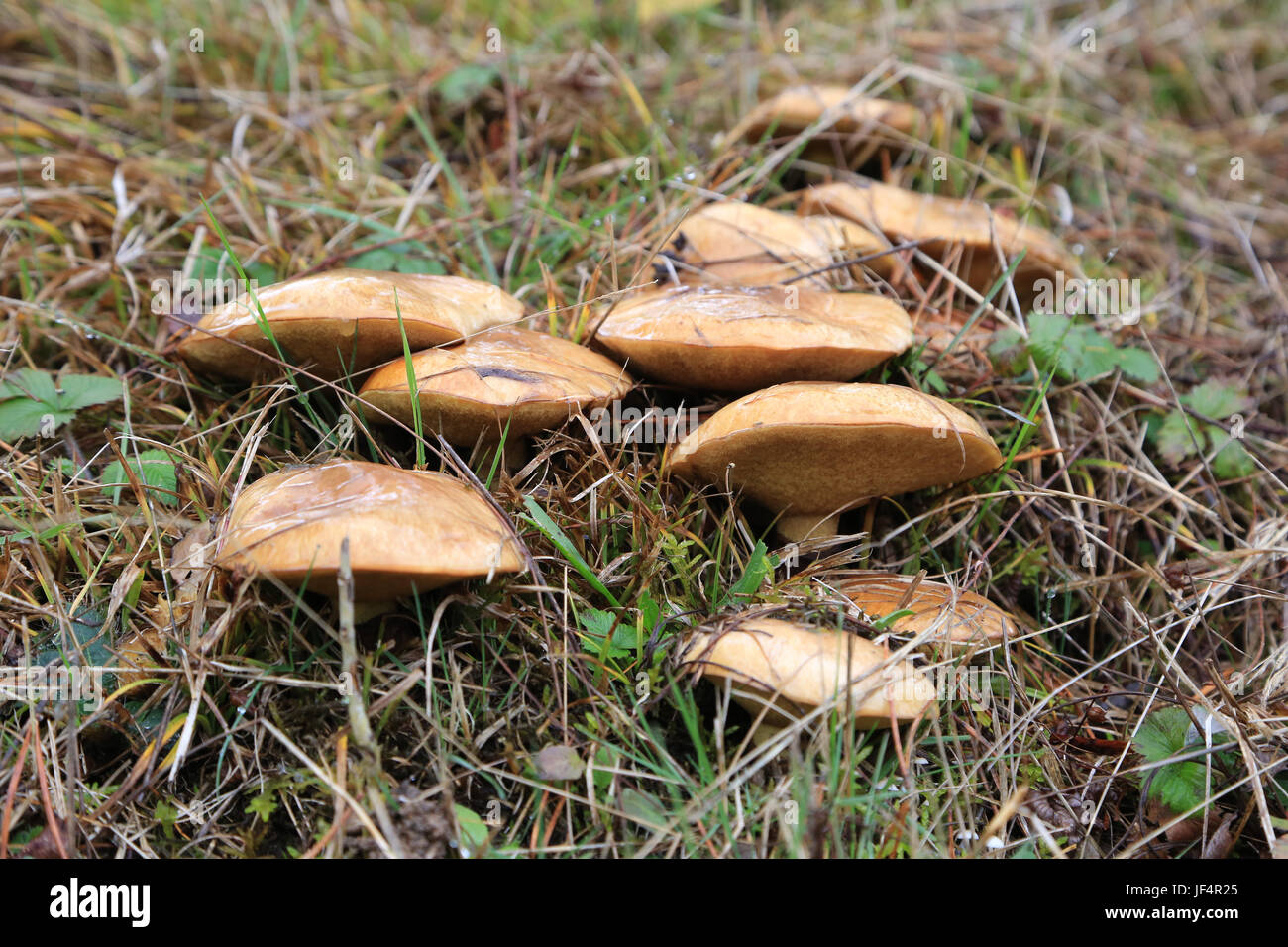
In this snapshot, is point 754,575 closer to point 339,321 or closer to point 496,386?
point 496,386

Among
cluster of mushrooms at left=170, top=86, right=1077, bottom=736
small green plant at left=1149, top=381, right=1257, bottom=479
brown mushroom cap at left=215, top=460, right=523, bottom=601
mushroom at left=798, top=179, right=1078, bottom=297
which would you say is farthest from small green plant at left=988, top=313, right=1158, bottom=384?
brown mushroom cap at left=215, top=460, right=523, bottom=601

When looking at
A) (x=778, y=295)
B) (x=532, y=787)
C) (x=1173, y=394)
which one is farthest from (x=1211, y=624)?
(x=532, y=787)

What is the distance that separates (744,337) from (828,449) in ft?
1.21

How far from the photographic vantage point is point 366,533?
1.77 m

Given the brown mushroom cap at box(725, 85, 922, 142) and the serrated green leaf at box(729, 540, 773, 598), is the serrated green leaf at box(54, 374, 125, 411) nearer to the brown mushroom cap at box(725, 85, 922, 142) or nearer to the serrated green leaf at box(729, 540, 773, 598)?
the serrated green leaf at box(729, 540, 773, 598)

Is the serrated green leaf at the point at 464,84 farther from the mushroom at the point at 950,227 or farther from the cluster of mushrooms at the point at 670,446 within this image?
Answer: the cluster of mushrooms at the point at 670,446

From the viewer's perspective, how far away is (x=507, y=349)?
2.36m

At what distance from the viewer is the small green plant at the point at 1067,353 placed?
9.61 feet

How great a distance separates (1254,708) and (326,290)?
268cm

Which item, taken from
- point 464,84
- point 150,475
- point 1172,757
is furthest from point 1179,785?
point 464,84

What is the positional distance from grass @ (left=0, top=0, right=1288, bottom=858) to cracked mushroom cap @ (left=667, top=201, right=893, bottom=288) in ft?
0.61

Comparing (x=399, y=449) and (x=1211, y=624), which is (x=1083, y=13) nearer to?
(x=1211, y=624)
